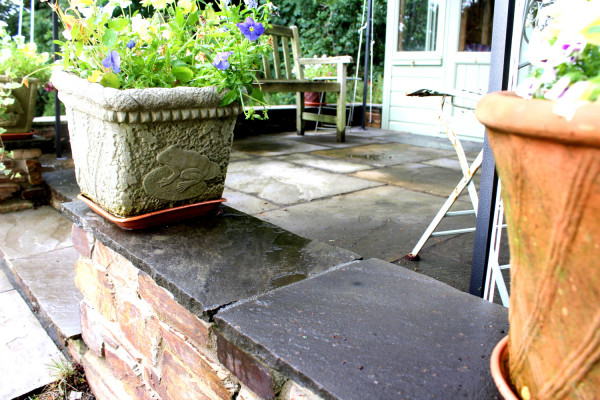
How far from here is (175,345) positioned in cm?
116

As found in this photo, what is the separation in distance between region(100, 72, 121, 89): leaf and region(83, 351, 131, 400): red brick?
36.5 inches

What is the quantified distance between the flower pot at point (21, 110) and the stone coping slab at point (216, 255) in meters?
1.71

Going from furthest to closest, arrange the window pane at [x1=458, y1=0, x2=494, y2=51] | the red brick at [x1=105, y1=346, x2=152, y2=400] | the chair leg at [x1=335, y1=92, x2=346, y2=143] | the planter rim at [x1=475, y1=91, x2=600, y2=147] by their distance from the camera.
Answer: the window pane at [x1=458, y1=0, x2=494, y2=51] < the chair leg at [x1=335, y1=92, x2=346, y2=143] < the red brick at [x1=105, y1=346, x2=152, y2=400] < the planter rim at [x1=475, y1=91, x2=600, y2=147]

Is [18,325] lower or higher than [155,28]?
lower

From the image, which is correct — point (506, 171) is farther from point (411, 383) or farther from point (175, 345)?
point (175, 345)

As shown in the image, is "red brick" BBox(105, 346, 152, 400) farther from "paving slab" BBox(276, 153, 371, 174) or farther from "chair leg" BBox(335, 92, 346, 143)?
"chair leg" BBox(335, 92, 346, 143)

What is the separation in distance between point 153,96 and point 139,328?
2.06ft

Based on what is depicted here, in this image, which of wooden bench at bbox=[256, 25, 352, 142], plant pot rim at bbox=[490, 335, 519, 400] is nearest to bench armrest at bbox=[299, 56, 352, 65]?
wooden bench at bbox=[256, 25, 352, 142]

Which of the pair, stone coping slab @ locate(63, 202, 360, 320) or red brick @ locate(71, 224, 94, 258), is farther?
red brick @ locate(71, 224, 94, 258)

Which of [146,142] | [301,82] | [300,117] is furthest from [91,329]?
[300,117]

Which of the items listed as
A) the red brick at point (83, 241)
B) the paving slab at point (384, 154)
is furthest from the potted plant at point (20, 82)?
the paving slab at point (384, 154)

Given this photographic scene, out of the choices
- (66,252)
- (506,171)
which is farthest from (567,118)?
(66,252)

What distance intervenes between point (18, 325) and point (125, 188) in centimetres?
102

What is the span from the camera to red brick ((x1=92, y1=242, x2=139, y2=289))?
4.22 ft
